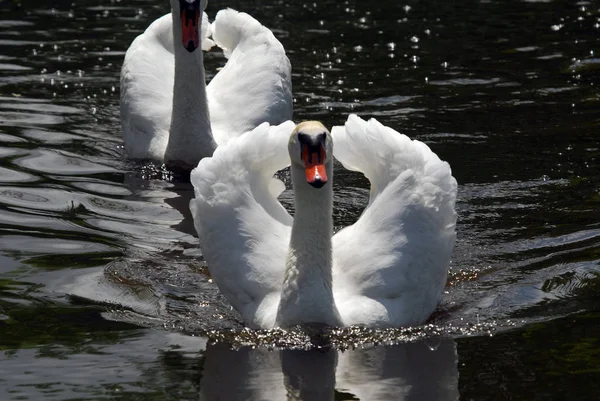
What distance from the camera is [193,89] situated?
40.1 feet

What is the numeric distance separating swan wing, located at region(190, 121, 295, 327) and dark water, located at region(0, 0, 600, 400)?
301 millimetres

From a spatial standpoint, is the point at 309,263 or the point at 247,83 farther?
the point at 247,83

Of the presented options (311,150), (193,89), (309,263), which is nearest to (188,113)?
(193,89)

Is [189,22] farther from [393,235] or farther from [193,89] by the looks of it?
[393,235]

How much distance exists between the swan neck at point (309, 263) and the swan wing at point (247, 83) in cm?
417

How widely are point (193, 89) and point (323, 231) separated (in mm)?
4396

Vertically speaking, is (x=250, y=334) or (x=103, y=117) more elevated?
(x=103, y=117)

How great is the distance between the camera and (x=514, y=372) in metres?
7.25

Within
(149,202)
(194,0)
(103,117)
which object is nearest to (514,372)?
(149,202)

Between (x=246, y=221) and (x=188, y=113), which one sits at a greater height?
(x=188, y=113)

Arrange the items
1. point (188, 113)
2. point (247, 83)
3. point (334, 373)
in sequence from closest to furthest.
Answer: point (334, 373), point (188, 113), point (247, 83)

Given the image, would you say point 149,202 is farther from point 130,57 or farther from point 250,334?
point 250,334

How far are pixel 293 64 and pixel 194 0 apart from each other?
4.15 metres

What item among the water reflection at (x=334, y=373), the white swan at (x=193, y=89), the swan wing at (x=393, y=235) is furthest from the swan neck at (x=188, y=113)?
the water reflection at (x=334, y=373)
